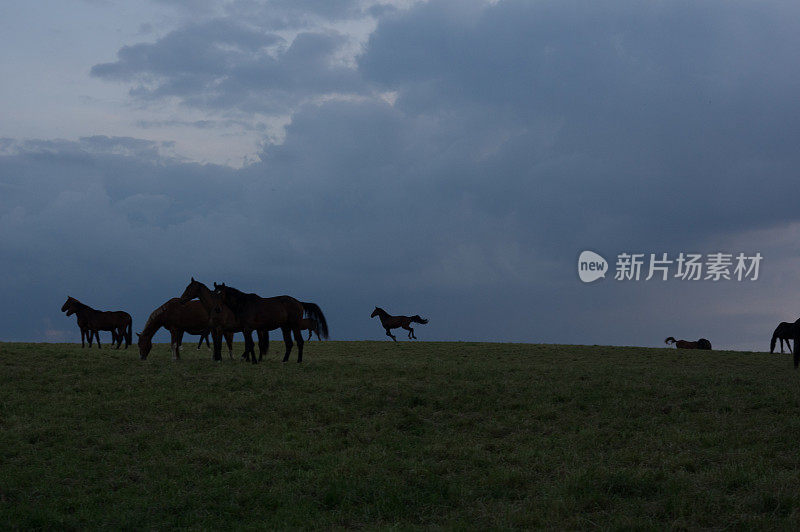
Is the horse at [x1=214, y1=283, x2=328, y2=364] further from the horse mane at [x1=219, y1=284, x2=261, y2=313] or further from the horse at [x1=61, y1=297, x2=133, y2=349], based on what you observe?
the horse at [x1=61, y1=297, x2=133, y2=349]

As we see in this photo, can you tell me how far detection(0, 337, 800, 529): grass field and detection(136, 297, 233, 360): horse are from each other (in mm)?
2055

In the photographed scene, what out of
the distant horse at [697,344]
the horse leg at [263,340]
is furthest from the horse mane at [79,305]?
the distant horse at [697,344]

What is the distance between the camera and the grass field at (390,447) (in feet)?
34.6

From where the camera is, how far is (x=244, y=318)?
77.3ft

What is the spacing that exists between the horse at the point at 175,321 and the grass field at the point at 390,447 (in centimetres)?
205

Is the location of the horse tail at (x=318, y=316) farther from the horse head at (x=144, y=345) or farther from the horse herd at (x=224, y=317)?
the horse head at (x=144, y=345)

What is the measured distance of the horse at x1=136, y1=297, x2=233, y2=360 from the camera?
2453 cm

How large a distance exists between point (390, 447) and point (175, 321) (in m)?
14.1

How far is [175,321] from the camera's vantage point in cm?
2481

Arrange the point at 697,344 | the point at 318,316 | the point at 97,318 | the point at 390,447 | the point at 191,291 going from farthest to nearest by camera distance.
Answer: the point at 697,344
the point at 97,318
the point at 318,316
the point at 191,291
the point at 390,447

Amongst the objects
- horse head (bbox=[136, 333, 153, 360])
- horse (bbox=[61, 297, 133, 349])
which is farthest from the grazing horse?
horse head (bbox=[136, 333, 153, 360])

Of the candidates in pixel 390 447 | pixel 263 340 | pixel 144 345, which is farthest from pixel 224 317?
pixel 390 447

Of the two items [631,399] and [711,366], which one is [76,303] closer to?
[631,399]

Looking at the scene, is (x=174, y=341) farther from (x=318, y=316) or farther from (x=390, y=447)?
(x=390, y=447)
